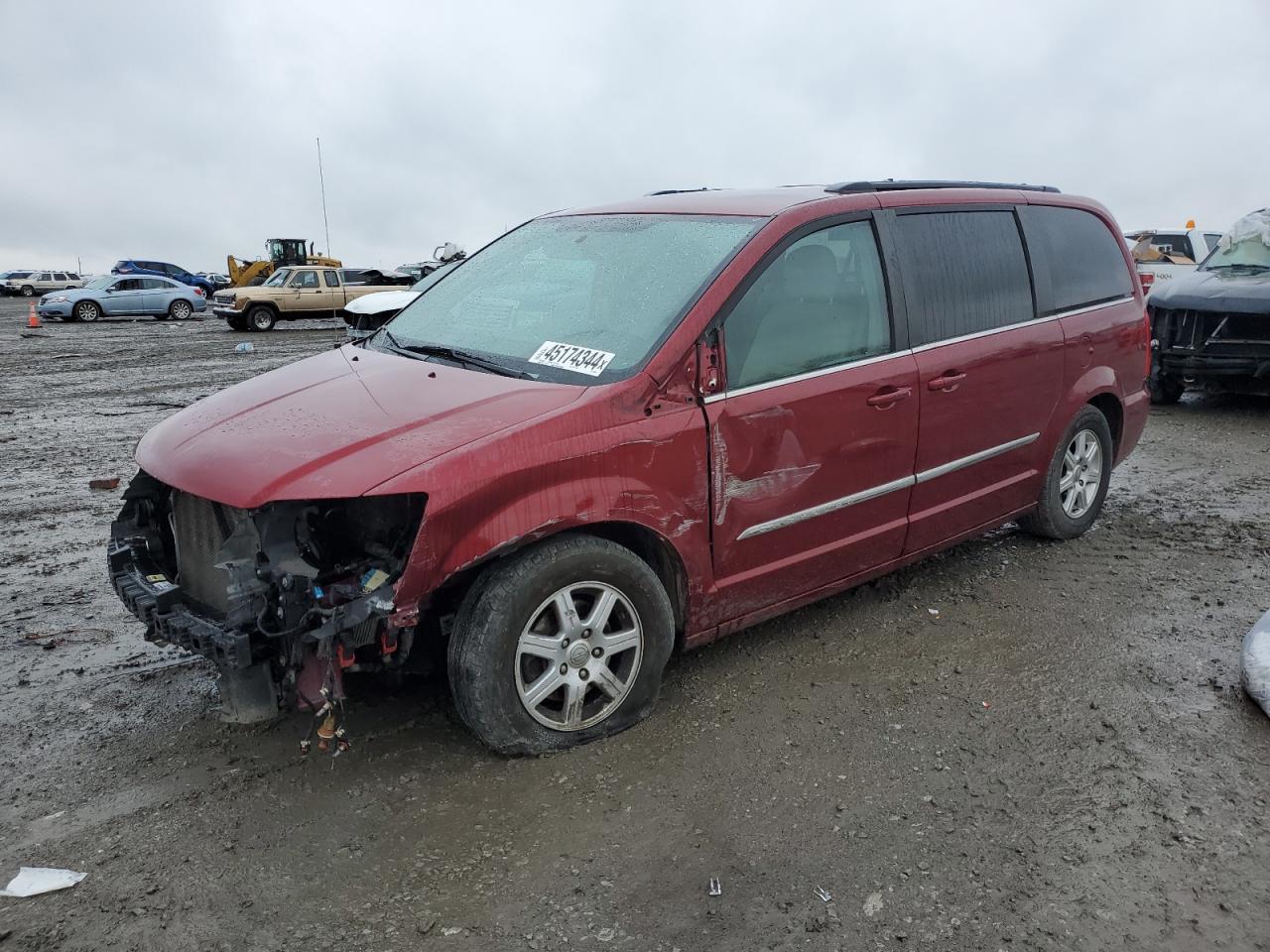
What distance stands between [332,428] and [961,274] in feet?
8.94

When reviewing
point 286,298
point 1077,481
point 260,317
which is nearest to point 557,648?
point 1077,481

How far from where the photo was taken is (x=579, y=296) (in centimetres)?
→ 390

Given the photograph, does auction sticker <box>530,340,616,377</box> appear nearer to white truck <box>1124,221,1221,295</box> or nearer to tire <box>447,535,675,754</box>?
tire <box>447,535,675,754</box>

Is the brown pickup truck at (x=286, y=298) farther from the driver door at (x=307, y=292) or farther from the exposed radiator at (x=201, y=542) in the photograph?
the exposed radiator at (x=201, y=542)

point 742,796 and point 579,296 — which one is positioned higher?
point 579,296

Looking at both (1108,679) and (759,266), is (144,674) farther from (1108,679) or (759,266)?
(1108,679)

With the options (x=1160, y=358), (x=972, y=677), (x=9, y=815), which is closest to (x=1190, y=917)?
(x=972, y=677)

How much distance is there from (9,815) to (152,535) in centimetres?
102

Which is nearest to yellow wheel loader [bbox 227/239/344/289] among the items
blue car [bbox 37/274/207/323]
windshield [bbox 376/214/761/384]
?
blue car [bbox 37/274/207/323]

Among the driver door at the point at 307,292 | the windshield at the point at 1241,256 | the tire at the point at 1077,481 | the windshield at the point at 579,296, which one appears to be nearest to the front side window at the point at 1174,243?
the windshield at the point at 1241,256

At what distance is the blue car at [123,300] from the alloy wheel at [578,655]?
1190 inches

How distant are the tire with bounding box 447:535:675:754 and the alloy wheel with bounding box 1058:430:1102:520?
9.11 feet

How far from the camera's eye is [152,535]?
3.73 m

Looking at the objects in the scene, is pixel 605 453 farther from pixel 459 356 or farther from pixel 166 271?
pixel 166 271
